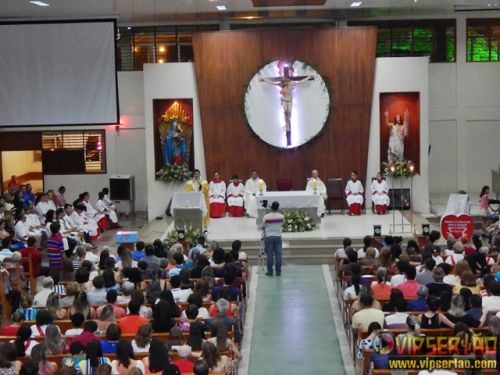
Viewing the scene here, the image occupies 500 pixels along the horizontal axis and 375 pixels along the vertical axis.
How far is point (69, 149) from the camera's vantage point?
2450 cm

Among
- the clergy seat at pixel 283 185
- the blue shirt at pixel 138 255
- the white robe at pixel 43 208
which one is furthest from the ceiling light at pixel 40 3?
the blue shirt at pixel 138 255

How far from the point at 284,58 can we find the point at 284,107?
1.16 m

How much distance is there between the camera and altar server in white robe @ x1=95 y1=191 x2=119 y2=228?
21203 millimetres

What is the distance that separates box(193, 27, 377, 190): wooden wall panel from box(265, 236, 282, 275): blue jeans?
19.9ft

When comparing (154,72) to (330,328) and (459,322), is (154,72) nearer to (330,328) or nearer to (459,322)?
(330,328)

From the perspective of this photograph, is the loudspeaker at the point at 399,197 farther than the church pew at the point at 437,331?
Yes

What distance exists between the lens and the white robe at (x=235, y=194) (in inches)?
853

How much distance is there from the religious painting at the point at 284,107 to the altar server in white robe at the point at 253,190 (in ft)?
4.13

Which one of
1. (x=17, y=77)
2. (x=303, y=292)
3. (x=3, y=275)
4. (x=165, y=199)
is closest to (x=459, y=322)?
(x=303, y=292)

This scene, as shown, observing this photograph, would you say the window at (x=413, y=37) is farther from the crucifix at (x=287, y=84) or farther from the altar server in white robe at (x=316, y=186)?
the altar server in white robe at (x=316, y=186)

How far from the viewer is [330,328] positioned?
13016 mm

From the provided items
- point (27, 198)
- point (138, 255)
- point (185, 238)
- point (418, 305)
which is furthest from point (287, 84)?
point (418, 305)

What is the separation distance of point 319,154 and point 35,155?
995 cm

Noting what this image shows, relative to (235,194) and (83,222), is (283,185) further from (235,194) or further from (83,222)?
(83,222)
